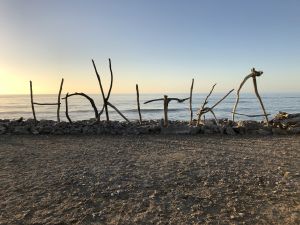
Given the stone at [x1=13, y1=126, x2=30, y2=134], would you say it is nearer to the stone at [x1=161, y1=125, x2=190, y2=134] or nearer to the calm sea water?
the stone at [x1=161, y1=125, x2=190, y2=134]

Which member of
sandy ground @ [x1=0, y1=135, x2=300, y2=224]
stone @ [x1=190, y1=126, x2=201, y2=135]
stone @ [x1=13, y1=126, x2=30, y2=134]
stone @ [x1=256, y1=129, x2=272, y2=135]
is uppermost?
stone @ [x1=13, y1=126, x2=30, y2=134]

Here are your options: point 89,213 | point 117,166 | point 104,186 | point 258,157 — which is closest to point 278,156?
point 258,157

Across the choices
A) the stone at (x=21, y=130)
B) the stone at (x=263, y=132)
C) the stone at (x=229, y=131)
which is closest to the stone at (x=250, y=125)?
the stone at (x=263, y=132)

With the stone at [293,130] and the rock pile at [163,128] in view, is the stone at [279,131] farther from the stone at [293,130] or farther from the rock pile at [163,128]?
the stone at [293,130]

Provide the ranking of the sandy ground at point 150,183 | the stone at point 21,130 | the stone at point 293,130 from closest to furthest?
1. the sandy ground at point 150,183
2. the stone at point 293,130
3. the stone at point 21,130

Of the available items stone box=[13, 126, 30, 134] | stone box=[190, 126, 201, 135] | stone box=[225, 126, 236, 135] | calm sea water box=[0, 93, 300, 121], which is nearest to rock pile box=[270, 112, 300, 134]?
stone box=[225, 126, 236, 135]

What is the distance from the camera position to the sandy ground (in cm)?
526

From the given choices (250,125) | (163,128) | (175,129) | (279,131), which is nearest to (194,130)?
(175,129)

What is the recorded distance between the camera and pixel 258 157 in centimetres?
900

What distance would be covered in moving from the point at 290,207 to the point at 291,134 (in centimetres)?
762

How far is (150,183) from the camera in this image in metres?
6.72

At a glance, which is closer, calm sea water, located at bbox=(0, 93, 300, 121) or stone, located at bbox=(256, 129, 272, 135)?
stone, located at bbox=(256, 129, 272, 135)

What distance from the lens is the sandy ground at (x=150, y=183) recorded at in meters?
5.26

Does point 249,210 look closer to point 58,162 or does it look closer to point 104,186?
point 104,186
